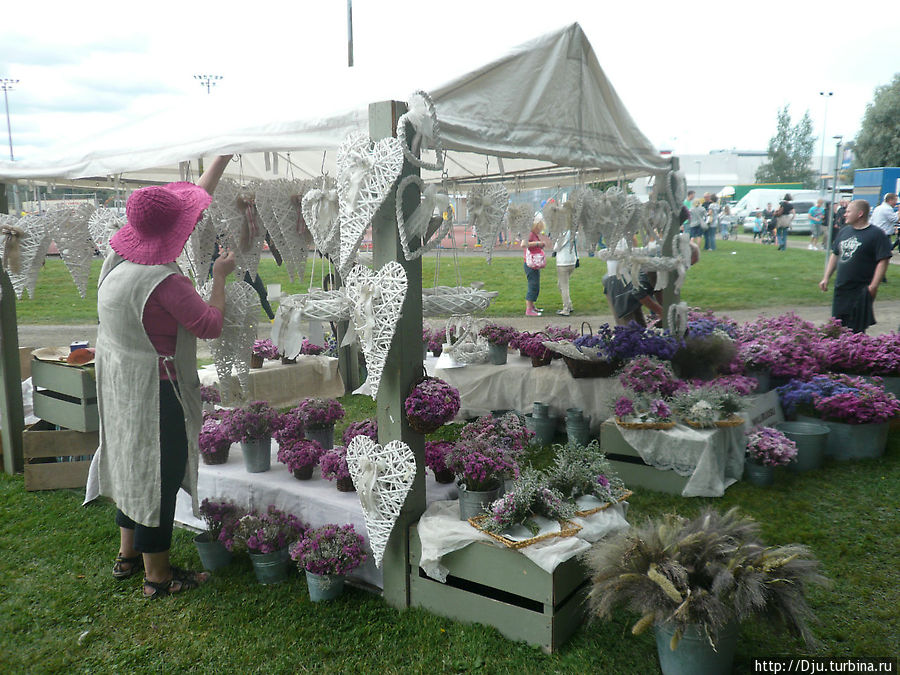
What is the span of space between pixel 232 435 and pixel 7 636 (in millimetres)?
1172

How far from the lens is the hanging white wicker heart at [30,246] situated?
12.1 feet

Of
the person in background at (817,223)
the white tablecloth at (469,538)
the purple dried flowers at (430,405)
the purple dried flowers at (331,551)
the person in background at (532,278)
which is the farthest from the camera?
the person in background at (817,223)

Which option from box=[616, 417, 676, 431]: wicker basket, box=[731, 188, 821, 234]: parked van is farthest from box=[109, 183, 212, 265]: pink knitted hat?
box=[731, 188, 821, 234]: parked van

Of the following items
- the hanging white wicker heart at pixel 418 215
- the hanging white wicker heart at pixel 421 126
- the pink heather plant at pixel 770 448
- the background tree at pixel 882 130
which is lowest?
the pink heather plant at pixel 770 448

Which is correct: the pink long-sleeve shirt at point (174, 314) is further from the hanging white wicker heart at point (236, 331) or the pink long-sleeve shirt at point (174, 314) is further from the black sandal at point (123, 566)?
the black sandal at point (123, 566)

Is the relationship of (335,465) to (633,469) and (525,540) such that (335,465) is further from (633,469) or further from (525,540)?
(633,469)

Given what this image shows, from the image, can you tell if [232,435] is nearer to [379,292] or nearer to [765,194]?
[379,292]

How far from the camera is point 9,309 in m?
4.06

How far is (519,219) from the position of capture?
4.50 m

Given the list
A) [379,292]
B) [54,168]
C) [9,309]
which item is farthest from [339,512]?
[9,309]

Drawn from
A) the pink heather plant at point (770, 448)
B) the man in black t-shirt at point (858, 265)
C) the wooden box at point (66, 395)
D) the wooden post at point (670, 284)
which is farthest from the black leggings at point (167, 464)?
the man in black t-shirt at point (858, 265)

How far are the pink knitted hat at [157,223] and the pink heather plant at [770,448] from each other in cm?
332

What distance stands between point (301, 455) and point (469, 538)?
105 centimetres

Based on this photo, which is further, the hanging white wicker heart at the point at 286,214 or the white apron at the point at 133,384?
the hanging white wicker heart at the point at 286,214
